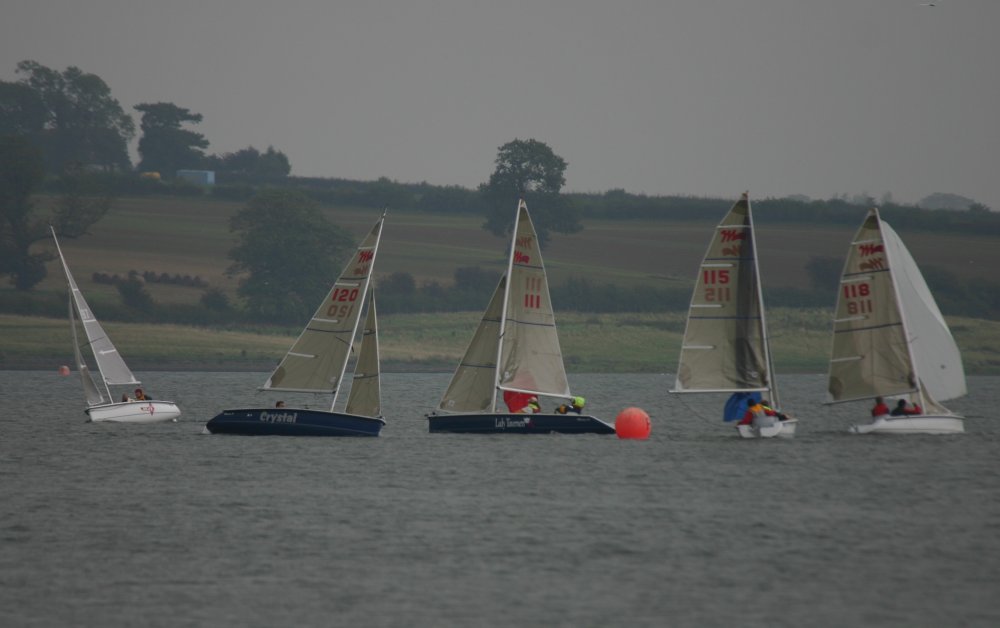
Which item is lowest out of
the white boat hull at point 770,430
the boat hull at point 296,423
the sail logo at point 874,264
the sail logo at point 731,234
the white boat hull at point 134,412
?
the white boat hull at point 134,412

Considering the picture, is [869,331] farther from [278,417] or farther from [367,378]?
[278,417]

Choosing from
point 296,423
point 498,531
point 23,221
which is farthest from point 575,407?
point 23,221

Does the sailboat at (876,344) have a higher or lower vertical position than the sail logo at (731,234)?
lower

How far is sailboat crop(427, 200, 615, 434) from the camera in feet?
191

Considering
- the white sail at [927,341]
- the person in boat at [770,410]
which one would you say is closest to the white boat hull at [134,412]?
the person in boat at [770,410]

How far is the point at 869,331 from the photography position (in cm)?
5850

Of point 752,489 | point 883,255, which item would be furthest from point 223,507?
point 883,255

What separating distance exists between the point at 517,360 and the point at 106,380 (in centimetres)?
2134

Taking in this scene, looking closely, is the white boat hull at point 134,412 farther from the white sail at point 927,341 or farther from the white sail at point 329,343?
the white sail at point 927,341

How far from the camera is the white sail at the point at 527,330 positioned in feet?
191

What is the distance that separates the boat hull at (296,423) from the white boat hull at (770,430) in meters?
15.1

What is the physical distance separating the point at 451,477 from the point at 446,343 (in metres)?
125

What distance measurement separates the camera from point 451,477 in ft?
165

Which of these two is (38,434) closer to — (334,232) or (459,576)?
(459,576)
